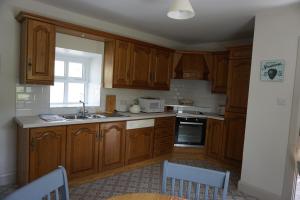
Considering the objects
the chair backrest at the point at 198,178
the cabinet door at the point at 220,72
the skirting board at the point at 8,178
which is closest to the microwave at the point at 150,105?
the cabinet door at the point at 220,72

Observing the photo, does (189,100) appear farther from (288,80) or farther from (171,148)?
(288,80)

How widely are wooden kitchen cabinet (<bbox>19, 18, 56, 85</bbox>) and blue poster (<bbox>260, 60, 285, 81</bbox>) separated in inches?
102

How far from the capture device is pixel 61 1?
105 inches

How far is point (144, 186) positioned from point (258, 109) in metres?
1.78

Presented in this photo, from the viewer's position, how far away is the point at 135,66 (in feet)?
11.7

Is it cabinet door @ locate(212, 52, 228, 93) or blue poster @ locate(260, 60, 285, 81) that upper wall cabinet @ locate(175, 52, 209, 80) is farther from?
blue poster @ locate(260, 60, 285, 81)

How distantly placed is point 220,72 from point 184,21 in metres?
1.35

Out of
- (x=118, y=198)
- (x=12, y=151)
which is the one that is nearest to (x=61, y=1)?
(x=12, y=151)

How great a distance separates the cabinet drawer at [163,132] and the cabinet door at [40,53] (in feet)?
6.17

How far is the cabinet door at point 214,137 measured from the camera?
3790 mm

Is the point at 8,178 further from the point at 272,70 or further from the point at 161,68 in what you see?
the point at 272,70

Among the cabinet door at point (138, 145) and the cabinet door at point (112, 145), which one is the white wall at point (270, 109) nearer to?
the cabinet door at point (138, 145)

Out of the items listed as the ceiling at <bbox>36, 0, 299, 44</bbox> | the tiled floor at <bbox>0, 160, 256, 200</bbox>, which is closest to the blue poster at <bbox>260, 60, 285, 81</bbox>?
the ceiling at <bbox>36, 0, 299, 44</bbox>

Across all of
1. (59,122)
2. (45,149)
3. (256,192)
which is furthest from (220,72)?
(45,149)
